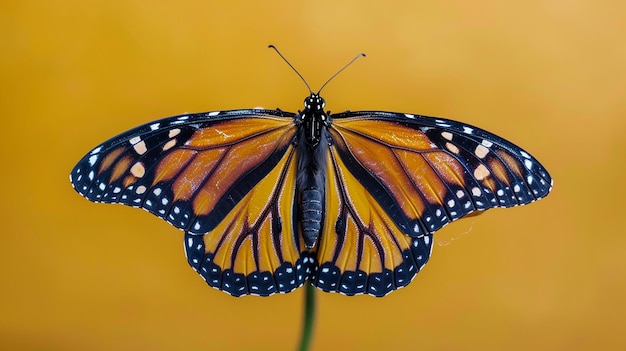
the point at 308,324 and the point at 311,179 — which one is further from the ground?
the point at 311,179

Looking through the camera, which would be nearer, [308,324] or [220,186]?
[308,324]

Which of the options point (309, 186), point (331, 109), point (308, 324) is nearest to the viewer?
point (308, 324)

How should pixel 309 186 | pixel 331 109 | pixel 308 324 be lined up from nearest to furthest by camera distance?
pixel 308 324 < pixel 309 186 < pixel 331 109

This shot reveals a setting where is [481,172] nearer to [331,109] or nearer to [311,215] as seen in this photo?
[311,215]

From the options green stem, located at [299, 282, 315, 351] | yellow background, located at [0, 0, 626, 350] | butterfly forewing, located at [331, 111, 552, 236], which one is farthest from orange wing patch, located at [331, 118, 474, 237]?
yellow background, located at [0, 0, 626, 350]

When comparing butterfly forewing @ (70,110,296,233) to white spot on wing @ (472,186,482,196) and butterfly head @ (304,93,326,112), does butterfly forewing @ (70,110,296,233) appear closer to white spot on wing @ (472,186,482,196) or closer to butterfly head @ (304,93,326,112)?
butterfly head @ (304,93,326,112)

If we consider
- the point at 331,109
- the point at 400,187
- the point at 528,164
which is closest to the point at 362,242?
the point at 400,187
